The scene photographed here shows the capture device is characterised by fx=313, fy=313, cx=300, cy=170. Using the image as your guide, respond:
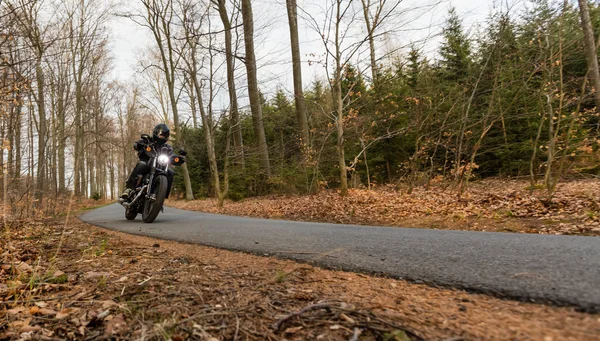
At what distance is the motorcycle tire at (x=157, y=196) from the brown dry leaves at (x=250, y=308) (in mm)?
3191

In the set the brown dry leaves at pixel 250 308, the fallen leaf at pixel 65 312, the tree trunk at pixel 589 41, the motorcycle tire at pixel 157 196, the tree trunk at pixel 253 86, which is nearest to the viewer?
the brown dry leaves at pixel 250 308

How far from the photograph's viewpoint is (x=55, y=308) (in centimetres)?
182

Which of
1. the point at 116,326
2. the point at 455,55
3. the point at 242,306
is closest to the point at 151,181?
the point at 116,326

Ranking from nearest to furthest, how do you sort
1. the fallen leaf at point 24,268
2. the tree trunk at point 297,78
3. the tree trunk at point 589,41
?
1. the fallen leaf at point 24,268
2. the tree trunk at point 589,41
3. the tree trunk at point 297,78

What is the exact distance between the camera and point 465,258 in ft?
8.08

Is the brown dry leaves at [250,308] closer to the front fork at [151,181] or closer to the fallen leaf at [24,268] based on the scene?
the fallen leaf at [24,268]

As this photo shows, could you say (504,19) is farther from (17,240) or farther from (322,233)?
(17,240)

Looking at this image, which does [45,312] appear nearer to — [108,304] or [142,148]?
[108,304]

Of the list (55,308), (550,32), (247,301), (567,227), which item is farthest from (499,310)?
(550,32)

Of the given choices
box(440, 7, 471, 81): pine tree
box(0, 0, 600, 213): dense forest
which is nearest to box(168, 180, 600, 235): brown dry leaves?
box(0, 0, 600, 213): dense forest

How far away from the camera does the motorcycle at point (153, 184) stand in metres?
5.92

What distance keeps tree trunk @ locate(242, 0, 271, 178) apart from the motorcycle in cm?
581

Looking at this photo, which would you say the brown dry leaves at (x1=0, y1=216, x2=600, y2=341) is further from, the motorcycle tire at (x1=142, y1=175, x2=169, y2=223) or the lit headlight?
the lit headlight

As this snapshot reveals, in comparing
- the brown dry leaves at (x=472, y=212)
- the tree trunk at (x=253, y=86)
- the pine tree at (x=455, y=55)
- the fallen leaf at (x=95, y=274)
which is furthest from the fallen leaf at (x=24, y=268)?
the pine tree at (x=455, y=55)
